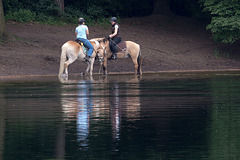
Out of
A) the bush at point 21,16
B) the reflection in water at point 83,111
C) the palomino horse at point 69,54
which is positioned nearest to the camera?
the reflection in water at point 83,111

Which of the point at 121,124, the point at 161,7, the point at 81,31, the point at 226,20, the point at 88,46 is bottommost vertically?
the point at 121,124

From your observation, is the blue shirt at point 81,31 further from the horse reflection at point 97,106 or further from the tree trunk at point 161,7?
the tree trunk at point 161,7

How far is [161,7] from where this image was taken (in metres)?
49.2

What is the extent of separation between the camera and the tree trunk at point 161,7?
161 ft

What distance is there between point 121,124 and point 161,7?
3784 cm

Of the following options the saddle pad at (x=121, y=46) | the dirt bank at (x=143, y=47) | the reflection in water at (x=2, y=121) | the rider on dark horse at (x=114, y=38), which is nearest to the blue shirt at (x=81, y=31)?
the rider on dark horse at (x=114, y=38)

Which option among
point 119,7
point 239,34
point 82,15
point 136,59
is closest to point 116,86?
point 136,59

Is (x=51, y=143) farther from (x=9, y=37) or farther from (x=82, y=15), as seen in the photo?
(x=82, y=15)

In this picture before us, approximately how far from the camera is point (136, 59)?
101ft

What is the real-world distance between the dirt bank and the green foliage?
1.45 m

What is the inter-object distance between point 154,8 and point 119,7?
317 centimetres

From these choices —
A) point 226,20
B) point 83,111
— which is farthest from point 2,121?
point 226,20

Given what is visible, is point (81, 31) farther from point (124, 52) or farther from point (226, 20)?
point (226, 20)

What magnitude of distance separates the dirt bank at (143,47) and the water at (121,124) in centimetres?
1261
